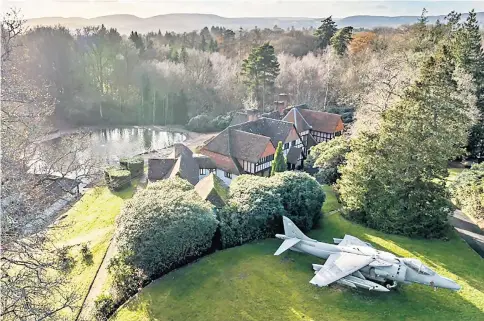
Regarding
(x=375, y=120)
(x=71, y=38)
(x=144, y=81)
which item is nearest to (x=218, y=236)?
(x=375, y=120)

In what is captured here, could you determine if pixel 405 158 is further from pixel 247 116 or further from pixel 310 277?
pixel 247 116

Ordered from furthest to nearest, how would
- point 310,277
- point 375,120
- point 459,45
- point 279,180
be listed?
1. point 459,45
2. point 375,120
3. point 279,180
4. point 310,277

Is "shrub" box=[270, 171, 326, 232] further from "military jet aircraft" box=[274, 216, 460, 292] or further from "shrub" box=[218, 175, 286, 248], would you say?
"military jet aircraft" box=[274, 216, 460, 292]

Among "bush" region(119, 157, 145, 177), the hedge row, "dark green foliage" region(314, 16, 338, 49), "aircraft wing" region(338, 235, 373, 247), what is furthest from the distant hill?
"aircraft wing" region(338, 235, 373, 247)

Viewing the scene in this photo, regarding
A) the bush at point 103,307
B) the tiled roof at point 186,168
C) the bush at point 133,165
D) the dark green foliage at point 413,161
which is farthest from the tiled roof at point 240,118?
the bush at point 103,307

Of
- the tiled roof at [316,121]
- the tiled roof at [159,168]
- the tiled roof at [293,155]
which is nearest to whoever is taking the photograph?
the tiled roof at [159,168]

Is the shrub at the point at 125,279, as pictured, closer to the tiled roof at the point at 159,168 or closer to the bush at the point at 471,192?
the tiled roof at the point at 159,168

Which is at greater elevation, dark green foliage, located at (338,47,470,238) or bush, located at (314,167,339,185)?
dark green foliage, located at (338,47,470,238)
